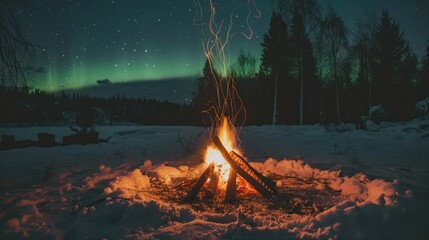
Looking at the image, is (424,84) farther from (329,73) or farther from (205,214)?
(205,214)

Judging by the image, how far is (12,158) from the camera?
24.2ft

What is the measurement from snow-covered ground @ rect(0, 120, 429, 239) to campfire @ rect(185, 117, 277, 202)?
196 millimetres

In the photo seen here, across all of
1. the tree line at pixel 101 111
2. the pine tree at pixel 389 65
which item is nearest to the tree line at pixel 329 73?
the pine tree at pixel 389 65

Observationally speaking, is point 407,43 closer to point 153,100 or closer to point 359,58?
point 359,58

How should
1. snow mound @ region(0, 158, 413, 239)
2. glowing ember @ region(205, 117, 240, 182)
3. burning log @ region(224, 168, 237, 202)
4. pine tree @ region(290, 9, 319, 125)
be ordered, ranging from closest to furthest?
snow mound @ region(0, 158, 413, 239) → burning log @ region(224, 168, 237, 202) → glowing ember @ region(205, 117, 240, 182) → pine tree @ region(290, 9, 319, 125)

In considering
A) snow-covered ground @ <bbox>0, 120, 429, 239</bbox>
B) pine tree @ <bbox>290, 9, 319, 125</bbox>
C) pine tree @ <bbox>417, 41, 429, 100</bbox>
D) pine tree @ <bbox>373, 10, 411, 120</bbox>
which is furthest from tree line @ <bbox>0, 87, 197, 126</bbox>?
pine tree @ <bbox>417, 41, 429, 100</bbox>

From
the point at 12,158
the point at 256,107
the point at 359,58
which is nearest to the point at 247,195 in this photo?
the point at 12,158

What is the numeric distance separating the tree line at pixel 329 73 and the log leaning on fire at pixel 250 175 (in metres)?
16.7

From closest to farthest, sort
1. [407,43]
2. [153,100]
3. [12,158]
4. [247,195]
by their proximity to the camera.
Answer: [247,195], [12,158], [407,43], [153,100]

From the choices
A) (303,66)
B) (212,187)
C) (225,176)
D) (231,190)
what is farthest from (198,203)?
(303,66)

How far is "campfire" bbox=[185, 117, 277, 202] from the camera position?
5.00 metres

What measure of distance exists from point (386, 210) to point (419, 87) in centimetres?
3798

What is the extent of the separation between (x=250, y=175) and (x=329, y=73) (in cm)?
2292

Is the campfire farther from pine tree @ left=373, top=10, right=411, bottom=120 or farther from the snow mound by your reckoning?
pine tree @ left=373, top=10, right=411, bottom=120
